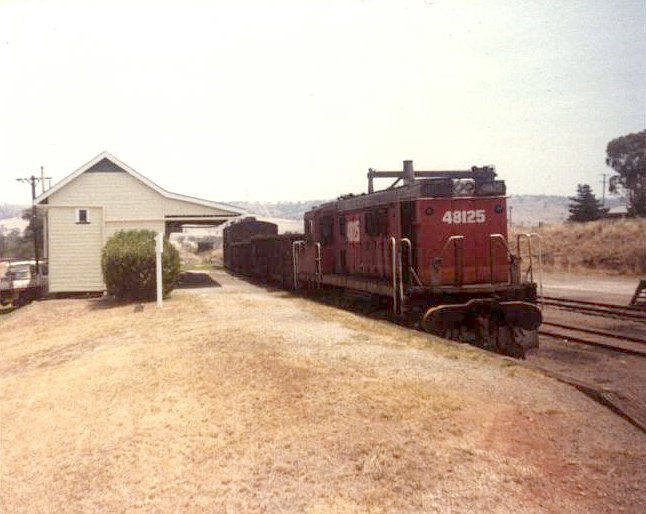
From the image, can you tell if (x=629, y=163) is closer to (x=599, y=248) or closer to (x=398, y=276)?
(x=599, y=248)

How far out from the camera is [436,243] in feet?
38.7

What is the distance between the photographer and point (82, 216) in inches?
960

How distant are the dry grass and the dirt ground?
28.9 m

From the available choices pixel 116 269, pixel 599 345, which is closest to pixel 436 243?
pixel 599 345

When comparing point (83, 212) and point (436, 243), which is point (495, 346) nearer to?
point (436, 243)

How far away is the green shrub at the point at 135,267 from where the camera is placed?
2064 centimetres

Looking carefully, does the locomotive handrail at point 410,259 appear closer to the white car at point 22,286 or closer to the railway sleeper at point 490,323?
the railway sleeper at point 490,323

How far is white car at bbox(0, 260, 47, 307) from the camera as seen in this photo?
2803 centimetres

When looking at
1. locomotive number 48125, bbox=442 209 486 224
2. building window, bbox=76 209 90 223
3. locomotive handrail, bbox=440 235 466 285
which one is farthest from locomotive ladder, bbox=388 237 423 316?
building window, bbox=76 209 90 223

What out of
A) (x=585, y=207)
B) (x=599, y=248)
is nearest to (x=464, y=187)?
(x=599, y=248)

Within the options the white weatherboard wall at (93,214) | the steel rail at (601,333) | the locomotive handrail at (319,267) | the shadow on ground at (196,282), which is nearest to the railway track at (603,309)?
the steel rail at (601,333)

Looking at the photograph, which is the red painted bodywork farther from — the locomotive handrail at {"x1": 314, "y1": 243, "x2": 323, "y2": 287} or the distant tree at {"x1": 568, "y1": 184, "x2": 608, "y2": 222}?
the distant tree at {"x1": 568, "y1": 184, "x2": 608, "y2": 222}

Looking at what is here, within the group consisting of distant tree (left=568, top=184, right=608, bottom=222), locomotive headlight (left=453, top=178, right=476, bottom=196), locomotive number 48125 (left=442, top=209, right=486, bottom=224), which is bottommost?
locomotive number 48125 (left=442, top=209, right=486, bottom=224)

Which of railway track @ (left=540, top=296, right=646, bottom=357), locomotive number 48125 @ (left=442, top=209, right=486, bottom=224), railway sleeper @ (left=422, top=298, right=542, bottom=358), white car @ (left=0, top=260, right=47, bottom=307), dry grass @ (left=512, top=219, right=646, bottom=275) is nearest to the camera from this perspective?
railway sleeper @ (left=422, top=298, right=542, bottom=358)
